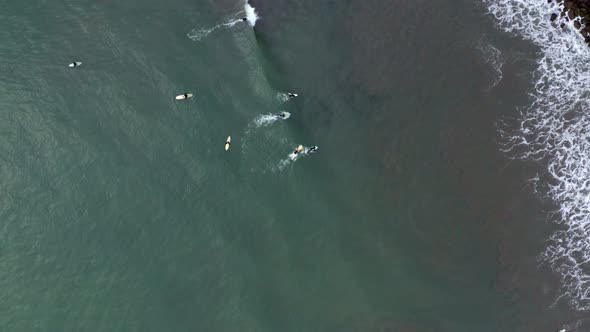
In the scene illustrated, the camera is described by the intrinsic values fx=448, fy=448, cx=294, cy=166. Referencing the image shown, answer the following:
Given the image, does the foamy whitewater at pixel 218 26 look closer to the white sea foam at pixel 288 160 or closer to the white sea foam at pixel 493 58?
the white sea foam at pixel 288 160

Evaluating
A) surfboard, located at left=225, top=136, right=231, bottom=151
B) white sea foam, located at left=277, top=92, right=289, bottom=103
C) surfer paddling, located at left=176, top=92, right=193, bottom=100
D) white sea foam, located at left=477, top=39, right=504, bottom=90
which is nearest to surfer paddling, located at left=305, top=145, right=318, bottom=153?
white sea foam, located at left=277, top=92, right=289, bottom=103

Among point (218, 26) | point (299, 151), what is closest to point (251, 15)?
point (218, 26)

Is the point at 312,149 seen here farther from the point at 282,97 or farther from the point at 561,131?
the point at 561,131

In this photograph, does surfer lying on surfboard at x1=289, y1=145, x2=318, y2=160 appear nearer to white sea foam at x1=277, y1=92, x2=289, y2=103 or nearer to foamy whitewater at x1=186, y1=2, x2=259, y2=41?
white sea foam at x1=277, y1=92, x2=289, y2=103

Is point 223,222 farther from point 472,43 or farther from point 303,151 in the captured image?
point 472,43

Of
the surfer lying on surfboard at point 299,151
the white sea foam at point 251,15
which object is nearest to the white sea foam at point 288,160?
the surfer lying on surfboard at point 299,151
